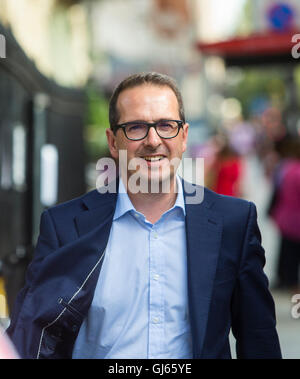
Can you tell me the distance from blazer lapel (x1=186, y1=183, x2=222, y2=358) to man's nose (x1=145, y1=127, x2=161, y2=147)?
281 mm

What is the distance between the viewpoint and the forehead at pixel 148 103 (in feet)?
7.84

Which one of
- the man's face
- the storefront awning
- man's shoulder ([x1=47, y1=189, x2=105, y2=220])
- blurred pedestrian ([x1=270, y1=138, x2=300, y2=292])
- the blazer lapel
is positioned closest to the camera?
the blazer lapel

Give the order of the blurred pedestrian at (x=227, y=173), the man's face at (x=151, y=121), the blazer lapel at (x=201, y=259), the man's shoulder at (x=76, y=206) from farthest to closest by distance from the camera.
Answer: the blurred pedestrian at (x=227, y=173), the man's shoulder at (x=76, y=206), the man's face at (x=151, y=121), the blazer lapel at (x=201, y=259)

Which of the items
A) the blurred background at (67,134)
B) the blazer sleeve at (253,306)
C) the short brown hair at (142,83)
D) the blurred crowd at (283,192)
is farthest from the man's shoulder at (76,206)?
the blurred crowd at (283,192)

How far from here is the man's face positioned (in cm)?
239

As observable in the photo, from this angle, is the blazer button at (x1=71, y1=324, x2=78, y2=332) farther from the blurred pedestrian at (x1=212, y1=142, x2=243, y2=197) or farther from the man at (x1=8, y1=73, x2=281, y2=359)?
the blurred pedestrian at (x1=212, y1=142, x2=243, y2=197)

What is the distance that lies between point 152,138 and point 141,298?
0.53m

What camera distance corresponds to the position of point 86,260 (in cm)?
236

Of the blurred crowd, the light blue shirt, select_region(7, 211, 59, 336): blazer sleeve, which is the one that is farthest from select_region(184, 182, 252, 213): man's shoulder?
the blurred crowd

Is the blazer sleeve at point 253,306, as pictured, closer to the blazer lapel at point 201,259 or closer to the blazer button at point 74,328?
the blazer lapel at point 201,259

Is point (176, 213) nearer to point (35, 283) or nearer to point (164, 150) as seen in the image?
point (164, 150)
